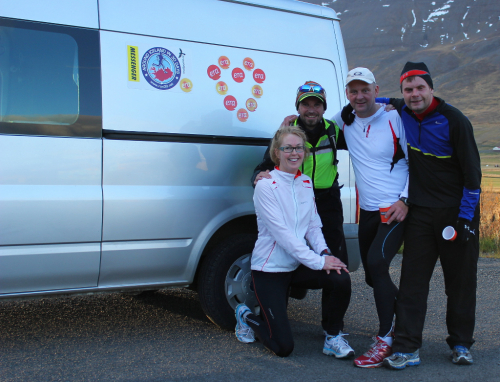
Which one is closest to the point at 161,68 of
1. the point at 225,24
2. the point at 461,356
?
the point at 225,24

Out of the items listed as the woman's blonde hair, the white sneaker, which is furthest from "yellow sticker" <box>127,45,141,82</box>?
the white sneaker

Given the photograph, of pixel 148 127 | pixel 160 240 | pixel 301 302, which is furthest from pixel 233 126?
pixel 301 302

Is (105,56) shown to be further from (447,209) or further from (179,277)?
(447,209)

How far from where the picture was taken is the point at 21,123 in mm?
3012

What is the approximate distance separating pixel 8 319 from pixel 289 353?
2256mm

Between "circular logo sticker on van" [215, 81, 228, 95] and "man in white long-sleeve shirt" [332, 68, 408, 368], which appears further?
"circular logo sticker on van" [215, 81, 228, 95]

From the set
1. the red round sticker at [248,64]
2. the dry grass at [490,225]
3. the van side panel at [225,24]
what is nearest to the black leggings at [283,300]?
the red round sticker at [248,64]

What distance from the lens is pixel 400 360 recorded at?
3.19m

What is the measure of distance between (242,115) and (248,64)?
39cm

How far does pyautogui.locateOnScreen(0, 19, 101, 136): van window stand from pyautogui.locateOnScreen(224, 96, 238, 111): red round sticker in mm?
880

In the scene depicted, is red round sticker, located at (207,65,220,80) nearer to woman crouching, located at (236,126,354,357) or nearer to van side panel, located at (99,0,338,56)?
Result: van side panel, located at (99,0,338,56)

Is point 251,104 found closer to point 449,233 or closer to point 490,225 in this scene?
point 449,233

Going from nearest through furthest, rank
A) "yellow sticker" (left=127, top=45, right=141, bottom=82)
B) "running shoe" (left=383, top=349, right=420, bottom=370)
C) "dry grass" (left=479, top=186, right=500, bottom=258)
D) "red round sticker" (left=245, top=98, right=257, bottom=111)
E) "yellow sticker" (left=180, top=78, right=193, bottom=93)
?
"running shoe" (left=383, top=349, right=420, bottom=370) < "yellow sticker" (left=127, top=45, right=141, bottom=82) < "yellow sticker" (left=180, top=78, right=193, bottom=93) < "red round sticker" (left=245, top=98, right=257, bottom=111) < "dry grass" (left=479, top=186, right=500, bottom=258)

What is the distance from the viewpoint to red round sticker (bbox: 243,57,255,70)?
3.72 meters
